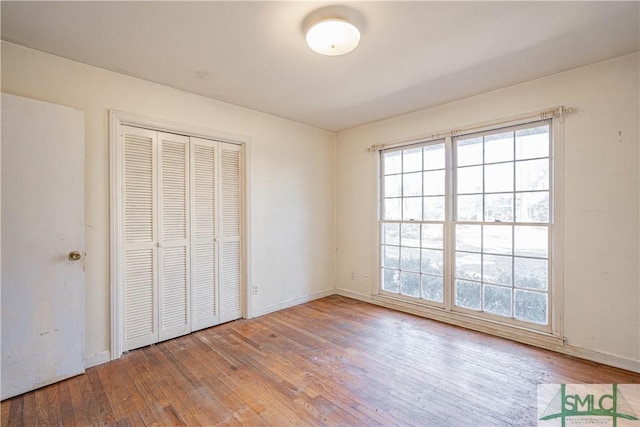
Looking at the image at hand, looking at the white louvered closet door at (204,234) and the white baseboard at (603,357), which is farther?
the white louvered closet door at (204,234)

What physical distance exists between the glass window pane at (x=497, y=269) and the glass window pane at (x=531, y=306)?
0.16m

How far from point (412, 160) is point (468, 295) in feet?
5.87

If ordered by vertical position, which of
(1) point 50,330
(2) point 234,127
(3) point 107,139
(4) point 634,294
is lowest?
(1) point 50,330

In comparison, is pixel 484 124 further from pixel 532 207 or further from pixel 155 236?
pixel 155 236

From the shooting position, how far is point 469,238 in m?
3.39

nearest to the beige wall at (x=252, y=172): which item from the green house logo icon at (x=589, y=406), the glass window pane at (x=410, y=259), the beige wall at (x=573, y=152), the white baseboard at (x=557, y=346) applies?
the beige wall at (x=573, y=152)

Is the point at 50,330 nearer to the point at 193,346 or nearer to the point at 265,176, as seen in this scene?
the point at 193,346

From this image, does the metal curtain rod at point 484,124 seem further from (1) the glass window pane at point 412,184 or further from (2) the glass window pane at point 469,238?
(2) the glass window pane at point 469,238

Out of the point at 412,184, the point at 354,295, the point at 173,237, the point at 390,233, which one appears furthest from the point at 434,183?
the point at 173,237

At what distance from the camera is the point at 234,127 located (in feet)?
11.5

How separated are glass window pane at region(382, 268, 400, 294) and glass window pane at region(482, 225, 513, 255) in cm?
120

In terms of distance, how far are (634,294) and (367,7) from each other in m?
3.02

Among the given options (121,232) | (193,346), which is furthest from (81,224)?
(193,346)

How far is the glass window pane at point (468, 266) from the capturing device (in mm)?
3328
